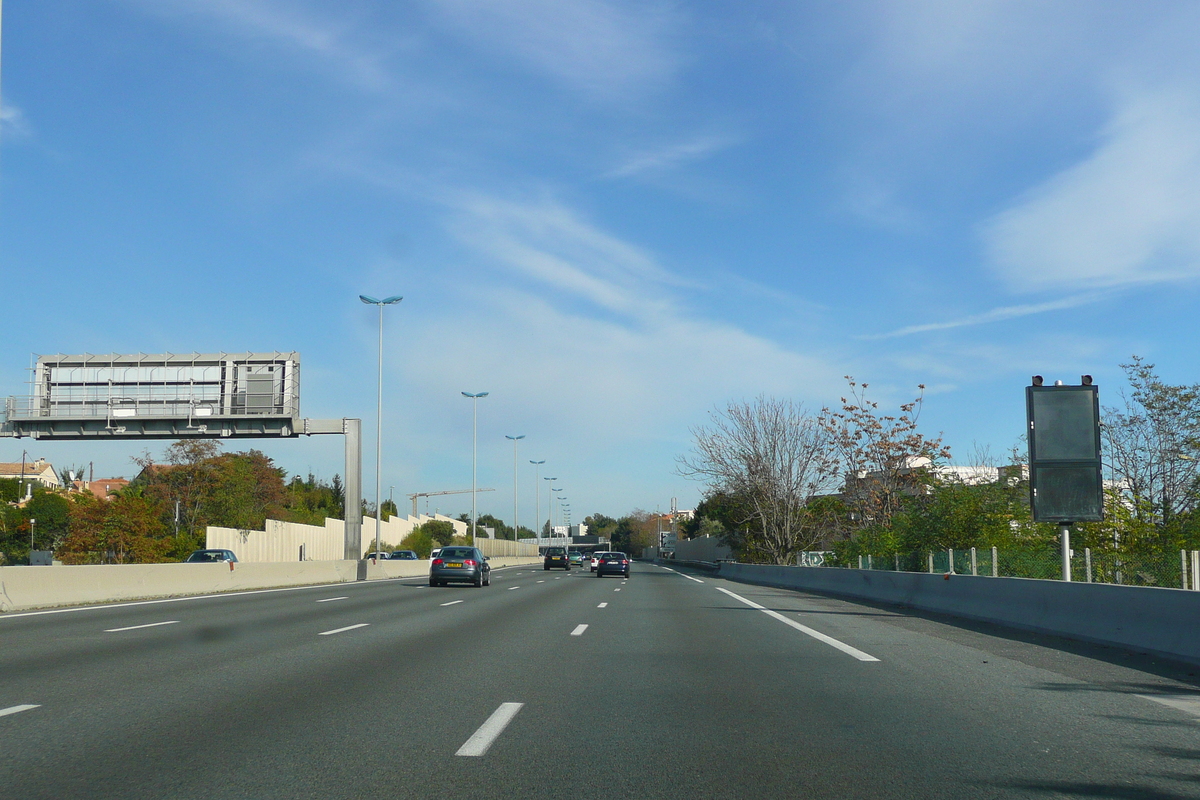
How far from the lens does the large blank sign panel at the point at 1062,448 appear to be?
19.3 meters

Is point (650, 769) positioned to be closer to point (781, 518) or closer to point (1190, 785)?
point (1190, 785)

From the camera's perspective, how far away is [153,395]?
44.2 m

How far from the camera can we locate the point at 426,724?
7.95 metres

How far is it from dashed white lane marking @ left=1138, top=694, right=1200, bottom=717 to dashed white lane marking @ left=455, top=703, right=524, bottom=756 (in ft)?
18.1

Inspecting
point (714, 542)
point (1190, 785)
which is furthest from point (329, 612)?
point (714, 542)

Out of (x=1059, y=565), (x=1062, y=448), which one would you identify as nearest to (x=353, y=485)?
(x=1059, y=565)

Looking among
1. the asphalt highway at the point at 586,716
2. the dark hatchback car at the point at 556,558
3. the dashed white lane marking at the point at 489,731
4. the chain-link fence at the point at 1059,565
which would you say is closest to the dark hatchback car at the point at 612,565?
the dark hatchback car at the point at 556,558

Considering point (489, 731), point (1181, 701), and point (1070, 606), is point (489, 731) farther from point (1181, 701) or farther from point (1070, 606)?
point (1070, 606)

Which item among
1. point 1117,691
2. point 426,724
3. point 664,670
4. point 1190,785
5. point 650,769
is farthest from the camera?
point 664,670

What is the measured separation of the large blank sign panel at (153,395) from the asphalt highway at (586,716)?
29238mm

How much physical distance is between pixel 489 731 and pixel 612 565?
4601 centimetres

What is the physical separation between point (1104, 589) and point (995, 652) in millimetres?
2251

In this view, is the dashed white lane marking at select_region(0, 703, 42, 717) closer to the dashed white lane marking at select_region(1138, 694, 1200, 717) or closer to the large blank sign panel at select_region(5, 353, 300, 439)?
the dashed white lane marking at select_region(1138, 694, 1200, 717)

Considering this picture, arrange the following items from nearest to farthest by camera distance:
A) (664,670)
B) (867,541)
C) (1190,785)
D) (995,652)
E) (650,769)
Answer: (1190,785)
(650,769)
(664,670)
(995,652)
(867,541)
